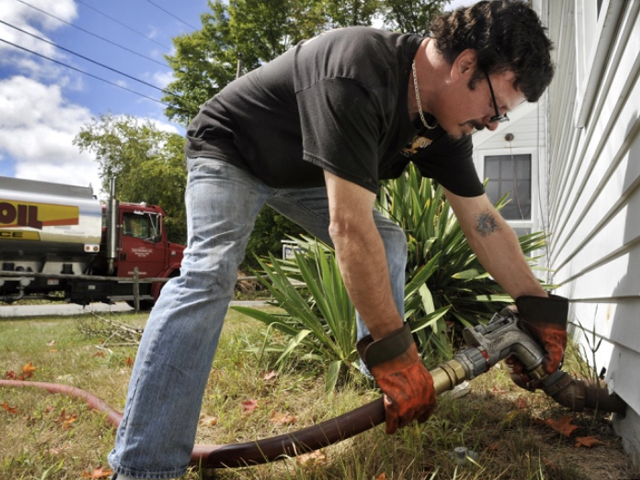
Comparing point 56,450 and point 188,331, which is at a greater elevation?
point 188,331

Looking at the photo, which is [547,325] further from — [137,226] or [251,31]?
[251,31]

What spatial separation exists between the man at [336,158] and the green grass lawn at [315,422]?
0.25 m

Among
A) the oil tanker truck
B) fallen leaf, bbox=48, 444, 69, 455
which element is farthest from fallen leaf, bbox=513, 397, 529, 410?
the oil tanker truck

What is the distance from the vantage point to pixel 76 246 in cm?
1291

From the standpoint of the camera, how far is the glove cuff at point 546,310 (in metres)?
2.04

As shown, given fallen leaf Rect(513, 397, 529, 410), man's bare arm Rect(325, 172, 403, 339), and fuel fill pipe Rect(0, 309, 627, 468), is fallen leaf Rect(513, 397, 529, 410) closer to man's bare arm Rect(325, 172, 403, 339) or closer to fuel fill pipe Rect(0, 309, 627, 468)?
fuel fill pipe Rect(0, 309, 627, 468)

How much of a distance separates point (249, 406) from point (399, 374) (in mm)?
1119

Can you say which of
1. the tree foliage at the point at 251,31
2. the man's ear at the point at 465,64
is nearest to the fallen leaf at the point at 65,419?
the man's ear at the point at 465,64

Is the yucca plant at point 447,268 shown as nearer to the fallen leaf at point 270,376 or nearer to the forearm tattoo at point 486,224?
the fallen leaf at point 270,376

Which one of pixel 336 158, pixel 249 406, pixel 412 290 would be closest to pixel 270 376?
pixel 249 406

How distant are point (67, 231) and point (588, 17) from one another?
12346 millimetres

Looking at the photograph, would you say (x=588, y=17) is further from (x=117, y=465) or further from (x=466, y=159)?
(x=117, y=465)

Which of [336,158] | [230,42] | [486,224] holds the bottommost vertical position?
[486,224]

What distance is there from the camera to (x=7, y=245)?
1195 centimetres
